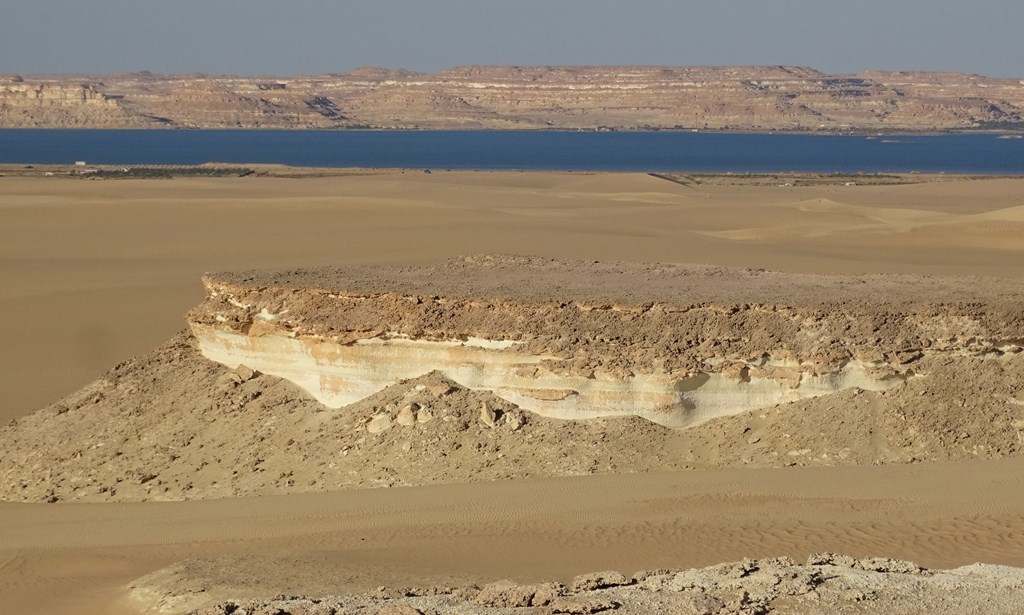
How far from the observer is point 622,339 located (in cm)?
1515

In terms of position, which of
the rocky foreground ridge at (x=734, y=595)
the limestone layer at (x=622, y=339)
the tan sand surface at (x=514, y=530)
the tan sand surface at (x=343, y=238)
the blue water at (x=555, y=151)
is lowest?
the blue water at (x=555, y=151)

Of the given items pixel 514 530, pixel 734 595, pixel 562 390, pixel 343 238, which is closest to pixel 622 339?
pixel 562 390

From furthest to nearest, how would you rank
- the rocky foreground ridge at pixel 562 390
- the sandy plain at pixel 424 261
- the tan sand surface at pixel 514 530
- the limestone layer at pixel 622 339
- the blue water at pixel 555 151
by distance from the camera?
the blue water at pixel 555 151 → the limestone layer at pixel 622 339 → the rocky foreground ridge at pixel 562 390 → the sandy plain at pixel 424 261 → the tan sand surface at pixel 514 530

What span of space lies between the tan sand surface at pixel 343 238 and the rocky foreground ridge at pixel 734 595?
41.1 feet

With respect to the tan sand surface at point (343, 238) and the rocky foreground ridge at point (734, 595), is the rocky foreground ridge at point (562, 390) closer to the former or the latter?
the rocky foreground ridge at point (734, 595)

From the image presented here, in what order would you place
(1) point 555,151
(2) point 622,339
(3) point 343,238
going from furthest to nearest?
(1) point 555,151 → (3) point 343,238 → (2) point 622,339

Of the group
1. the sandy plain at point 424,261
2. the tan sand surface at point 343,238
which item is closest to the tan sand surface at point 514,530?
the sandy plain at point 424,261

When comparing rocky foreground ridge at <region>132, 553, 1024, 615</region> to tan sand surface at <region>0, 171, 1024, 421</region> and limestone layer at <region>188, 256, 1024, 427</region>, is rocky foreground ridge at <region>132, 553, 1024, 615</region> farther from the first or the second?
tan sand surface at <region>0, 171, 1024, 421</region>

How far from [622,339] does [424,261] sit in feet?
66.1

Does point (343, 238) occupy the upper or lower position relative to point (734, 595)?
lower

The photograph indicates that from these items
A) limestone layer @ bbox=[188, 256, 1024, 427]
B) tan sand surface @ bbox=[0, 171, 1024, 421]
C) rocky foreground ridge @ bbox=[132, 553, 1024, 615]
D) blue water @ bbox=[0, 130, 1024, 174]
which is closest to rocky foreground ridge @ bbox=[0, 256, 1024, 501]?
limestone layer @ bbox=[188, 256, 1024, 427]

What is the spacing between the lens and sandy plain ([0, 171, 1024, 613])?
1225cm

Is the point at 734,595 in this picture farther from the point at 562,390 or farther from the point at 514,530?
the point at 562,390

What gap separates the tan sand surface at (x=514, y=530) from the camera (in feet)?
38.7
